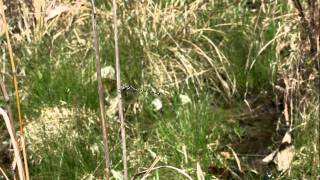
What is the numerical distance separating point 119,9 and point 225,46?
59cm

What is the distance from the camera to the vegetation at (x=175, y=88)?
2.62m

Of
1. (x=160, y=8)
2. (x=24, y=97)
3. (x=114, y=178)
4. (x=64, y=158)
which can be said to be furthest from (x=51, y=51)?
(x=114, y=178)

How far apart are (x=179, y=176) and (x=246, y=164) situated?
0.33 m

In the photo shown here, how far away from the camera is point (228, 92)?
10.3 ft

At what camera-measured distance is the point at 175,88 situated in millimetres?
3082

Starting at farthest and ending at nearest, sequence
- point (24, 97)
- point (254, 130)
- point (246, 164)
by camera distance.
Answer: point (24, 97) → point (254, 130) → point (246, 164)

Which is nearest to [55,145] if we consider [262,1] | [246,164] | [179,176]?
[179,176]

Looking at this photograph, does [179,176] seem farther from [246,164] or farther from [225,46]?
[225,46]

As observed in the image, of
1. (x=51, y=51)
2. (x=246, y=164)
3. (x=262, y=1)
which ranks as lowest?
(x=246, y=164)

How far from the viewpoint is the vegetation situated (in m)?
2.62

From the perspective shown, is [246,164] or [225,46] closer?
[246,164]

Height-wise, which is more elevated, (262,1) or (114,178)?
(262,1)

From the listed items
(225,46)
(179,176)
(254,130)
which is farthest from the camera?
(225,46)

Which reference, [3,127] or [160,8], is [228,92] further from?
[3,127]
